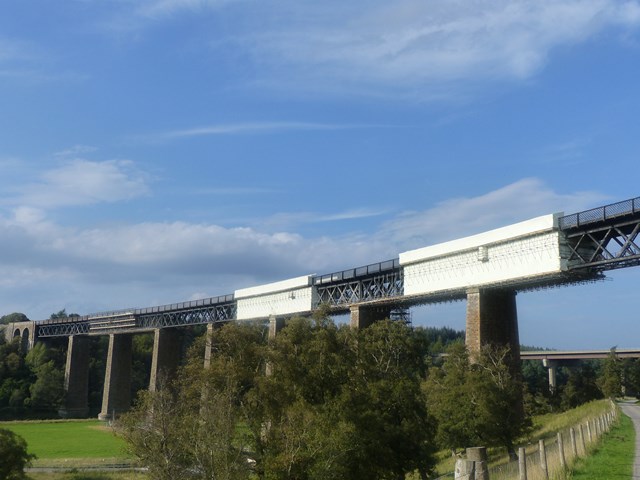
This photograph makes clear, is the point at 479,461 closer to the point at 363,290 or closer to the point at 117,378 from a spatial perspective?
the point at 363,290

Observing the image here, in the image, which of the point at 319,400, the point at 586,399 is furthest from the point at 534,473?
the point at 586,399

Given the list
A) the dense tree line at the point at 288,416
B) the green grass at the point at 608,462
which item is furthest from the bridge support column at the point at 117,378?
the green grass at the point at 608,462

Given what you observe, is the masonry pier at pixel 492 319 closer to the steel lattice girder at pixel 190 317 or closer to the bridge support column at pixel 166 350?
the steel lattice girder at pixel 190 317

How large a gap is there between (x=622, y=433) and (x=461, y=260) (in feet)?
61.8

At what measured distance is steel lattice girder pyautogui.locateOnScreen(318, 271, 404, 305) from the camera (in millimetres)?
57625

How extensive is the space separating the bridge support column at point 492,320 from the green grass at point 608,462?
57.1 feet

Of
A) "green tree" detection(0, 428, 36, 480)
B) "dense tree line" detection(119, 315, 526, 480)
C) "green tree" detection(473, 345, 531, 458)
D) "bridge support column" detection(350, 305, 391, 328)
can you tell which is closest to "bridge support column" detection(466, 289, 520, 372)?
"green tree" detection(473, 345, 531, 458)

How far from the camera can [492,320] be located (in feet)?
151

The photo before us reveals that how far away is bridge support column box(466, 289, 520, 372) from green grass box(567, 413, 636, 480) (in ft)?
57.1

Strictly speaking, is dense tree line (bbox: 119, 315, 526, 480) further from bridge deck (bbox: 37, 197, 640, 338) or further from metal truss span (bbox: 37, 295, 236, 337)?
metal truss span (bbox: 37, 295, 236, 337)

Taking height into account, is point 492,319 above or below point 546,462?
above

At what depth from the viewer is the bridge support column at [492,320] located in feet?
148

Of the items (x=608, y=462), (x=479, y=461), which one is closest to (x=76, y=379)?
(x=608, y=462)

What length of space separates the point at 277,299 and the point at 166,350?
30.7 meters
